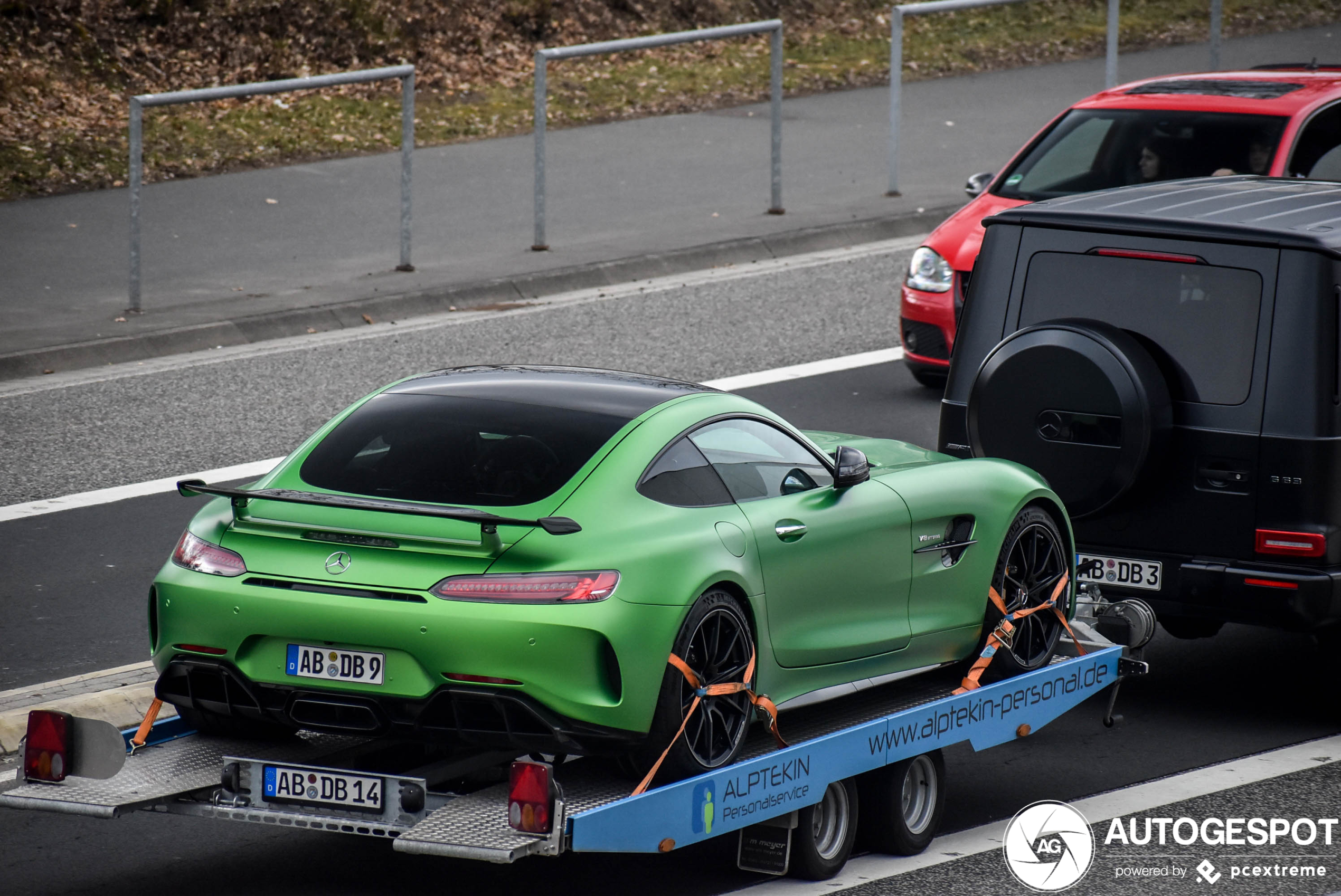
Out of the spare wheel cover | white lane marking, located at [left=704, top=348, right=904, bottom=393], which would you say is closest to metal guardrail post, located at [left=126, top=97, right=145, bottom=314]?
white lane marking, located at [left=704, top=348, right=904, bottom=393]

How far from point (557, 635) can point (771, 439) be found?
149 centimetres

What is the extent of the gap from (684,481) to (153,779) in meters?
1.88

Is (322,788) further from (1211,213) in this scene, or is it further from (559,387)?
(1211,213)

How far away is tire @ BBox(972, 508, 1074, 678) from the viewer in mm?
7938

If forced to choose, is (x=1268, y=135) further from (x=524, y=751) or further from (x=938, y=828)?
(x=524, y=751)

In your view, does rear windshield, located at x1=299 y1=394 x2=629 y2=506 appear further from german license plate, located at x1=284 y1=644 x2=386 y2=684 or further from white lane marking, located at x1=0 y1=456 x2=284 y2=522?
white lane marking, located at x1=0 y1=456 x2=284 y2=522

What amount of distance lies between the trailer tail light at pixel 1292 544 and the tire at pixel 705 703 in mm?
2495

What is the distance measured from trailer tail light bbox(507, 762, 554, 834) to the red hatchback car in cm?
765

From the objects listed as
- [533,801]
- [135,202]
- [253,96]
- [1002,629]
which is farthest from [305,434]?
[533,801]

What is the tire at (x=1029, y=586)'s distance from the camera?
26.0 feet

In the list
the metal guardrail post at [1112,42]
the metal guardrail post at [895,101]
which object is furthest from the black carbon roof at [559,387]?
the metal guardrail post at [1112,42]

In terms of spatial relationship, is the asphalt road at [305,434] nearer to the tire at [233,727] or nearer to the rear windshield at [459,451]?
the tire at [233,727]

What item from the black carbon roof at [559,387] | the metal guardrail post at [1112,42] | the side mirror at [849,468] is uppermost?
the metal guardrail post at [1112,42]

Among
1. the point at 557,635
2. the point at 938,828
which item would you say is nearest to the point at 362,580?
the point at 557,635
